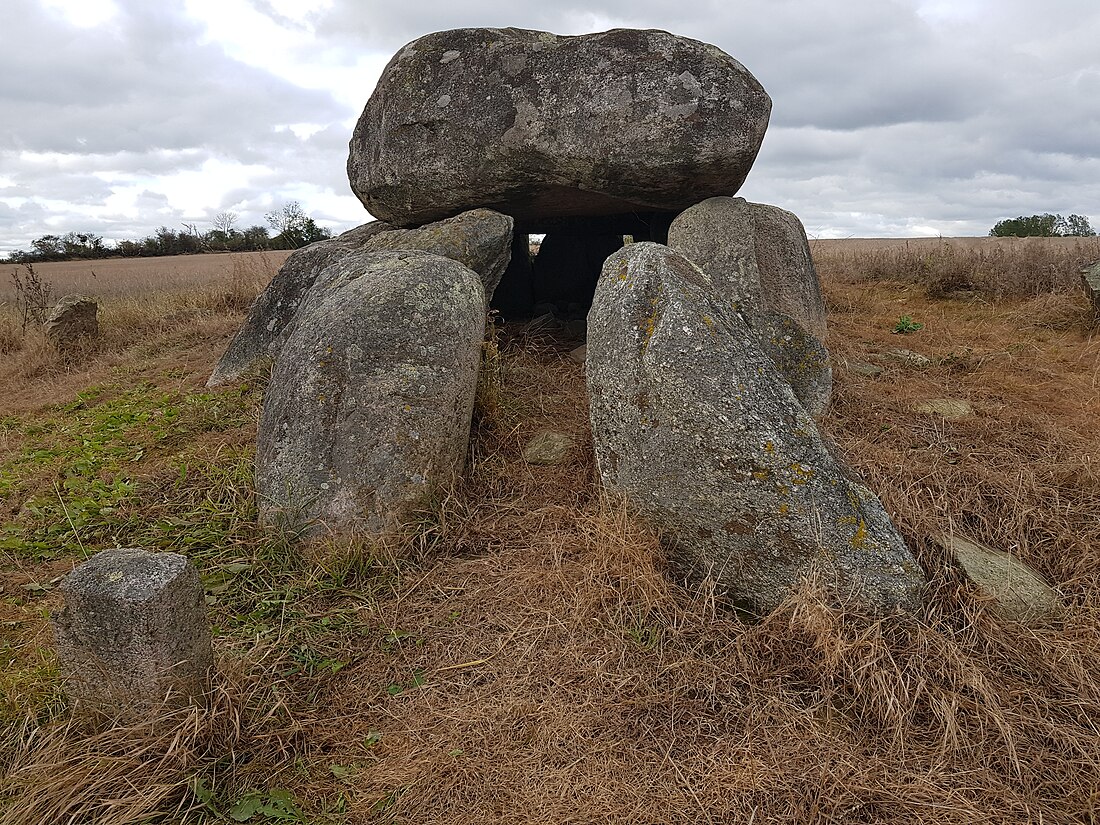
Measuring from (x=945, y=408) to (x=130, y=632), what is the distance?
508cm

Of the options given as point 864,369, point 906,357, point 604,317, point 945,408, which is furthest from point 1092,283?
point 604,317

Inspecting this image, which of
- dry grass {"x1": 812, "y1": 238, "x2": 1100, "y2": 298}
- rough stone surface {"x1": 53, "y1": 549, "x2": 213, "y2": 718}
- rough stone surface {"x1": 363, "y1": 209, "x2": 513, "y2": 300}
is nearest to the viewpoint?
rough stone surface {"x1": 53, "y1": 549, "x2": 213, "y2": 718}

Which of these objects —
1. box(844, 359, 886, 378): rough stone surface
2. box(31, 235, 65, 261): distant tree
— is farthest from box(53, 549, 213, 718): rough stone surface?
box(31, 235, 65, 261): distant tree

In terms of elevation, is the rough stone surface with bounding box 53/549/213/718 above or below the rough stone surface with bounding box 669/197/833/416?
below

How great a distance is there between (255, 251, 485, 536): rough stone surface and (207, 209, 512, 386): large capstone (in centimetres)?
92

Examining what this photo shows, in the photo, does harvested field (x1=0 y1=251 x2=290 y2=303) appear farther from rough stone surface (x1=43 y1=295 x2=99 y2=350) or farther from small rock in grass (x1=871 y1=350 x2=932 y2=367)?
small rock in grass (x1=871 y1=350 x2=932 y2=367)

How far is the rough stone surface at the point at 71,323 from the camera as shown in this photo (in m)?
8.55

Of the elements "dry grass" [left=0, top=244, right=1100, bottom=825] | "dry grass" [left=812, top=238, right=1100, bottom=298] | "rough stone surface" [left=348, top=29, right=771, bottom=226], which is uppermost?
"rough stone surface" [left=348, top=29, right=771, bottom=226]

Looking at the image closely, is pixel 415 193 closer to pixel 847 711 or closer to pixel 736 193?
pixel 736 193

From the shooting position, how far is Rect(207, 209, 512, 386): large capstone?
5.52m

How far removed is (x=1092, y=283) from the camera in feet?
24.2

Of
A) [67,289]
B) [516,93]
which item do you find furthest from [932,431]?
[67,289]

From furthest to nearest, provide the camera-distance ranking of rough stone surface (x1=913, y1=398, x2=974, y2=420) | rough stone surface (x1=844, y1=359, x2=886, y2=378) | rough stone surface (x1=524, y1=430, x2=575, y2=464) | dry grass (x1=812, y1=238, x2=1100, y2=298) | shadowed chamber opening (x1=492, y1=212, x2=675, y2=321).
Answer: dry grass (x1=812, y1=238, x2=1100, y2=298), shadowed chamber opening (x1=492, y1=212, x2=675, y2=321), rough stone surface (x1=844, y1=359, x2=886, y2=378), rough stone surface (x1=913, y1=398, x2=974, y2=420), rough stone surface (x1=524, y1=430, x2=575, y2=464)

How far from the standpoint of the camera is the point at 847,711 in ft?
9.32
